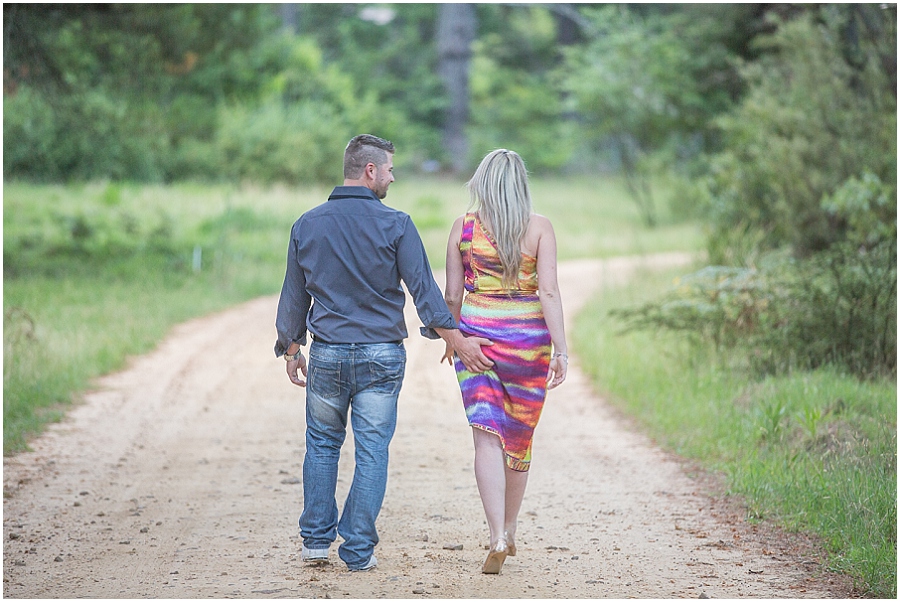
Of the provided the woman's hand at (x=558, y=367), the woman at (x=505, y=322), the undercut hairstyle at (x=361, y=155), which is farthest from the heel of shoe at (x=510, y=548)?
the undercut hairstyle at (x=361, y=155)

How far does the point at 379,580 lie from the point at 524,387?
107 cm

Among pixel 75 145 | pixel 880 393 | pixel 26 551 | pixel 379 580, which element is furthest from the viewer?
pixel 75 145

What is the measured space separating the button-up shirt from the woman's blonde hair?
0.33 metres

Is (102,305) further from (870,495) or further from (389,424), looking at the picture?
(870,495)

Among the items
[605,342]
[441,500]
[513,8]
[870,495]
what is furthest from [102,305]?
[513,8]

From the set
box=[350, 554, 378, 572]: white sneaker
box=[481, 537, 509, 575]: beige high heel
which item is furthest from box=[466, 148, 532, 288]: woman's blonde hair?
box=[350, 554, 378, 572]: white sneaker

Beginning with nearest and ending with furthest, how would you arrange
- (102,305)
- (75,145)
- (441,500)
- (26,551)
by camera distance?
(26,551) → (441,500) → (102,305) → (75,145)

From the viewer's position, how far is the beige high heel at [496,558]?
458cm

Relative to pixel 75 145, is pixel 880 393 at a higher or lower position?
lower

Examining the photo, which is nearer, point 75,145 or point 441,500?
point 441,500

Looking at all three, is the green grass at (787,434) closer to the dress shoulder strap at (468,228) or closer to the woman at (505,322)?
the woman at (505,322)

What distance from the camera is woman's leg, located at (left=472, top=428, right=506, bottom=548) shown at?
462 centimetres

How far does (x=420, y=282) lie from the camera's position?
456 cm

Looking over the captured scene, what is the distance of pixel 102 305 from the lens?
41.7 ft
